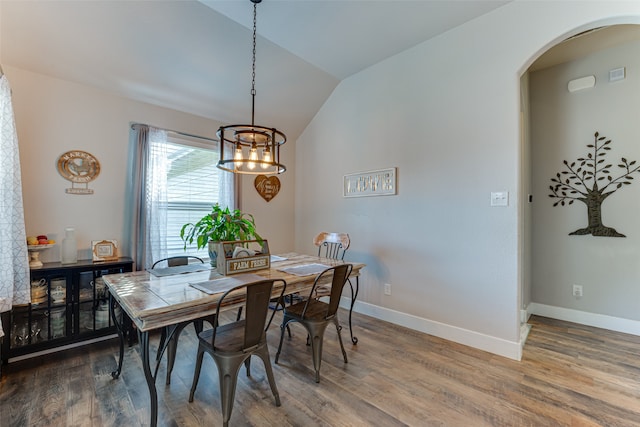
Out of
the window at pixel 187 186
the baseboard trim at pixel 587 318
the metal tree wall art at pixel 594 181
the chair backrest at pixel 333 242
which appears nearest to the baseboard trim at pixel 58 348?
the window at pixel 187 186

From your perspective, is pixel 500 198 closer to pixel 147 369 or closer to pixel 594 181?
pixel 594 181

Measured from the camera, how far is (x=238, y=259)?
216cm

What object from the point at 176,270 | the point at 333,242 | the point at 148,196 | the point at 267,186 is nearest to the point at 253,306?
the point at 176,270

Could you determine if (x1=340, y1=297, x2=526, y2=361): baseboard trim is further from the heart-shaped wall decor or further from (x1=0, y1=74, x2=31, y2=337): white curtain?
(x1=0, y1=74, x2=31, y2=337): white curtain

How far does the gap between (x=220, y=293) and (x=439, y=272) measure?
222 centimetres

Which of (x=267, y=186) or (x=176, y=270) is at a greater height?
(x=267, y=186)

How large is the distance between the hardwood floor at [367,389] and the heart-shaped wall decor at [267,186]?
2.17 metres

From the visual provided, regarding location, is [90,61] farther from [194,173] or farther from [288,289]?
[288,289]

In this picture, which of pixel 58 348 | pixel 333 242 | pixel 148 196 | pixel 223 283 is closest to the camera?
pixel 223 283

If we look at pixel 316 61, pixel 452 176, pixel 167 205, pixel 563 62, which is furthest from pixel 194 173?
pixel 563 62

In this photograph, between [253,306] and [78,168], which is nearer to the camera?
[253,306]

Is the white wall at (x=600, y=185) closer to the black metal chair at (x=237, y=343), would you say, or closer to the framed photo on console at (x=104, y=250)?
the black metal chair at (x=237, y=343)

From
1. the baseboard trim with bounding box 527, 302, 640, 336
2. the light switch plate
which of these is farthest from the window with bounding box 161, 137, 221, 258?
the baseboard trim with bounding box 527, 302, 640, 336

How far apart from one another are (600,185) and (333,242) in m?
3.00
